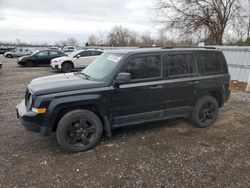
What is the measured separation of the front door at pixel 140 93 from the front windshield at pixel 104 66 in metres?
0.25

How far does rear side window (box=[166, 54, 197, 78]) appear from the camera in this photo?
4.93m

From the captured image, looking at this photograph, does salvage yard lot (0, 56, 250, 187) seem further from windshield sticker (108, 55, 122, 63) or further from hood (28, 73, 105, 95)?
windshield sticker (108, 55, 122, 63)

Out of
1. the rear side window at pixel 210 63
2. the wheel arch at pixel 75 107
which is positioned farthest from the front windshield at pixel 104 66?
the rear side window at pixel 210 63

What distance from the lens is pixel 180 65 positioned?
5.07m

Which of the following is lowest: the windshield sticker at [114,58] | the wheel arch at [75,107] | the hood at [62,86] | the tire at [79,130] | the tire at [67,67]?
the tire at [67,67]

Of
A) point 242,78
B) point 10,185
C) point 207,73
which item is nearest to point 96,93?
point 10,185

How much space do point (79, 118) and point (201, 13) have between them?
69.3ft

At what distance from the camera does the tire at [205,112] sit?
542 centimetres

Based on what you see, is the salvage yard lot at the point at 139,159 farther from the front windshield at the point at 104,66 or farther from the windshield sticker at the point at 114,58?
the windshield sticker at the point at 114,58

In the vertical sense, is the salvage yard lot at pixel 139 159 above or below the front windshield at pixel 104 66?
below

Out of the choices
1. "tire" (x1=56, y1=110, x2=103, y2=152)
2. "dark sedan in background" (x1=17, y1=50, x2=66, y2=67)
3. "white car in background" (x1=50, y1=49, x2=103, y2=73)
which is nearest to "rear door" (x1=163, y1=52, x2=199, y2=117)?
"tire" (x1=56, y1=110, x2=103, y2=152)

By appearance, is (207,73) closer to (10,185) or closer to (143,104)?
(143,104)

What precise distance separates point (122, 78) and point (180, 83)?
54.1 inches

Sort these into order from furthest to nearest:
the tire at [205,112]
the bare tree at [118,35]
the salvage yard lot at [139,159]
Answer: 1. the bare tree at [118,35]
2. the tire at [205,112]
3. the salvage yard lot at [139,159]
